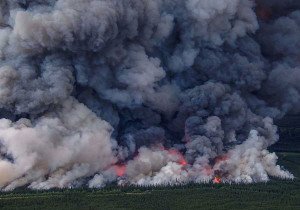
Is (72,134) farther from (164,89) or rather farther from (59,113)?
(164,89)

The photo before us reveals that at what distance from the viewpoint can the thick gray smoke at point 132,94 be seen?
455 ft

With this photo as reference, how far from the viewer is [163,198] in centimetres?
13450

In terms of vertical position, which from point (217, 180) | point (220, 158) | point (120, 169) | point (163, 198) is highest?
point (220, 158)

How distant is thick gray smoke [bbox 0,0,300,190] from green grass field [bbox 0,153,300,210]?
4.52 m

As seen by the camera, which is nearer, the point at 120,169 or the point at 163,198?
the point at 163,198

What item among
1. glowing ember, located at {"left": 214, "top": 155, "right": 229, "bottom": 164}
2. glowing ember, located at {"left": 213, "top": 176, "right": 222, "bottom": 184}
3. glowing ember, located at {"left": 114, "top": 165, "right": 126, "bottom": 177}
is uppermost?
glowing ember, located at {"left": 214, "top": 155, "right": 229, "bottom": 164}

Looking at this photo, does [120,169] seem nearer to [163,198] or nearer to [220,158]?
[163,198]

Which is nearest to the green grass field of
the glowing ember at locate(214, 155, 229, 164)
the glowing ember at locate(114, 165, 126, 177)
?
the glowing ember at locate(214, 155, 229, 164)

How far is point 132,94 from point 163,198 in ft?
94.2

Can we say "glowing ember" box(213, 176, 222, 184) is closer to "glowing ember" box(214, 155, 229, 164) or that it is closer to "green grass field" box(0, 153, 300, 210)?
"green grass field" box(0, 153, 300, 210)

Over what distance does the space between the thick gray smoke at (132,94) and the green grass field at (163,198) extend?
452 cm

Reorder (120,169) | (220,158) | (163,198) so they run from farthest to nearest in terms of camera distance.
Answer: (220,158), (120,169), (163,198)

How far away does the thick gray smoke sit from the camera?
138750 millimetres

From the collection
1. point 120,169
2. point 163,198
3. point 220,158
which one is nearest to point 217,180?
point 220,158
